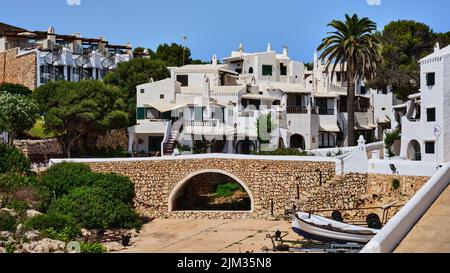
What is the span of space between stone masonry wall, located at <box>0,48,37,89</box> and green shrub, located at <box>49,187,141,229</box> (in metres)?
36.9

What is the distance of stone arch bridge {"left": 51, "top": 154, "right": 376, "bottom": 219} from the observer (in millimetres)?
40000

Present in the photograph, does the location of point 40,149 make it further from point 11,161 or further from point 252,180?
point 252,180

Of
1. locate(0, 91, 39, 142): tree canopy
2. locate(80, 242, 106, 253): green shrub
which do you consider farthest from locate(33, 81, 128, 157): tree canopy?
locate(80, 242, 106, 253): green shrub

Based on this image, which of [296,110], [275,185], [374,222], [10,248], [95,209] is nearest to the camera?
[10,248]

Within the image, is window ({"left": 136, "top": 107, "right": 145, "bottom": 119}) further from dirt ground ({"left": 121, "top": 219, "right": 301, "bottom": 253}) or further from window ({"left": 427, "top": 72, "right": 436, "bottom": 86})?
window ({"left": 427, "top": 72, "right": 436, "bottom": 86})

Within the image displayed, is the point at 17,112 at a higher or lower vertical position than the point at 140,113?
lower

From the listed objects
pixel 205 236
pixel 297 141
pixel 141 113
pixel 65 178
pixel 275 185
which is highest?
pixel 141 113

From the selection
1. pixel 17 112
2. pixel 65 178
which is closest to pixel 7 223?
pixel 65 178

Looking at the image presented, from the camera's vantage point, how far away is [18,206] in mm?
37656

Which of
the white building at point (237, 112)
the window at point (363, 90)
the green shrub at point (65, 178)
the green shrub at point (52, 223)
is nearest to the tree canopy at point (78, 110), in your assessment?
the white building at point (237, 112)

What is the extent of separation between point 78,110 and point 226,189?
13.4 metres

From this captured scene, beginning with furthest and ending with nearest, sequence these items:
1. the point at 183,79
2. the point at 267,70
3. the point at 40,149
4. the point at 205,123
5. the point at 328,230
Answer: the point at 267,70 < the point at 183,79 < the point at 205,123 < the point at 40,149 < the point at 328,230

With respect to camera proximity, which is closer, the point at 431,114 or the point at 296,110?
the point at 431,114
